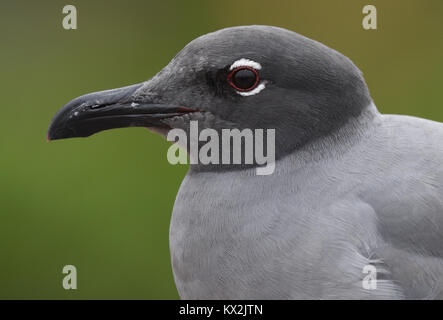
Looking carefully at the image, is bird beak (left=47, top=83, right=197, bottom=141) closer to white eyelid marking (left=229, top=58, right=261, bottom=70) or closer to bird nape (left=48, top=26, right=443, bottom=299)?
bird nape (left=48, top=26, right=443, bottom=299)

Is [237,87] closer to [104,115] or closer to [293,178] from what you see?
[293,178]

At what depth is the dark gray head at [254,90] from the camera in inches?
77.8

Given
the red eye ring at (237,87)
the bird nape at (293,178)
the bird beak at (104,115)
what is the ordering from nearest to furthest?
the bird nape at (293,178), the red eye ring at (237,87), the bird beak at (104,115)

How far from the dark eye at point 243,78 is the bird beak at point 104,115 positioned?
0.22m

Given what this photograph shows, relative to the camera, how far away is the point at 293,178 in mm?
1991

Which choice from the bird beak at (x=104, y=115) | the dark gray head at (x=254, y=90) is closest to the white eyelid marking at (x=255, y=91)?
the dark gray head at (x=254, y=90)

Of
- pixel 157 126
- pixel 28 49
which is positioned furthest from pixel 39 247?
pixel 157 126

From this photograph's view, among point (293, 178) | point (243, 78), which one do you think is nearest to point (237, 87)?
point (243, 78)

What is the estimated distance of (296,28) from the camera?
436cm

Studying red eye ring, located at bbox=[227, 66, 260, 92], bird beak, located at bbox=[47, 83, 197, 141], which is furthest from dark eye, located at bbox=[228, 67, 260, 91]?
bird beak, located at bbox=[47, 83, 197, 141]

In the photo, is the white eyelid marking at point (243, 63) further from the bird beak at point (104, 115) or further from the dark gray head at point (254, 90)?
the bird beak at point (104, 115)

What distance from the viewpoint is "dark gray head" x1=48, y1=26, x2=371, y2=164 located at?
1.98m

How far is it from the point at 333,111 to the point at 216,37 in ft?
1.32
